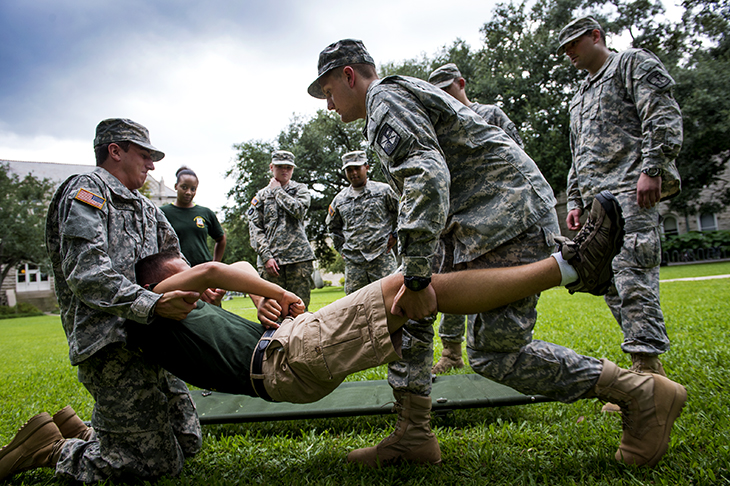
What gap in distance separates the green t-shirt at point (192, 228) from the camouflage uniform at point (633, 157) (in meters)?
4.21

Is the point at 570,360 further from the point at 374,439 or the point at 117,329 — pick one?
the point at 117,329

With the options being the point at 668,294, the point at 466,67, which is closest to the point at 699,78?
the point at 466,67

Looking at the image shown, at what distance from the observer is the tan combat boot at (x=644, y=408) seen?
195 centimetres

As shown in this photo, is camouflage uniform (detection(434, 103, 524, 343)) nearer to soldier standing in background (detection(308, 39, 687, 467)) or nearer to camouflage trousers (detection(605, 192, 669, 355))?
camouflage trousers (detection(605, 192, 669, 355))

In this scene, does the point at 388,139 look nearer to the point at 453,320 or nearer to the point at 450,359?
the point at 453,320

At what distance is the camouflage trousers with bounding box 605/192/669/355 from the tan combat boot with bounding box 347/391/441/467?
162 cm

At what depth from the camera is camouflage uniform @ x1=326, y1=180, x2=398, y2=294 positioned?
5.87 m

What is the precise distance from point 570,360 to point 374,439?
1.25m

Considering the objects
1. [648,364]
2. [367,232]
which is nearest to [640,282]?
[648,364]

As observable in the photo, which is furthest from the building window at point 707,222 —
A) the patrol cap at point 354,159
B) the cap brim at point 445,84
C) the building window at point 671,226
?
the cap brim at point 445,84

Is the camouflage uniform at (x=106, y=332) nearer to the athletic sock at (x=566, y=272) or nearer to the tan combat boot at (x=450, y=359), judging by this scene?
the athletic sock at (x=566, y=272)

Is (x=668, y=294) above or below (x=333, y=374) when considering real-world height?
below

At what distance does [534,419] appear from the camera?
2.72 metres

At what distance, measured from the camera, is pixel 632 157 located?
10.4 feet
